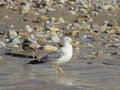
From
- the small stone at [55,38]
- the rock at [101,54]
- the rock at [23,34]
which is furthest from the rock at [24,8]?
the rock at [101,54]

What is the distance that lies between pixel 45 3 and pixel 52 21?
2673 mm

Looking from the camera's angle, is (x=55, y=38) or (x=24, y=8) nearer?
(x=55, y=38)

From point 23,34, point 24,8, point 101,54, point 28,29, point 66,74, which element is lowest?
point 66,74

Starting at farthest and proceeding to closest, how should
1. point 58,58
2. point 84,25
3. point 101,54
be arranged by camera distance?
point 84,25 → point 101,54 → point 58,58

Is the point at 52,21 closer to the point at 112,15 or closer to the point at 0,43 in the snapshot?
the point at 112,15

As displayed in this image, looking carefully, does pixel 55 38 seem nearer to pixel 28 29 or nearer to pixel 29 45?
pixel 28 29

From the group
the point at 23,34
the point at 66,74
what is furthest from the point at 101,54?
the point at 23,34

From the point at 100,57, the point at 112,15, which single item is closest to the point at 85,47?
the point at 100,57

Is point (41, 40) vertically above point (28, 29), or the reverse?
point (28, 29)

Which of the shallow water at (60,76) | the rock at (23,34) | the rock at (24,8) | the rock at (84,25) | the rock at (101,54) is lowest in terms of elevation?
the shallow water at (60,76)

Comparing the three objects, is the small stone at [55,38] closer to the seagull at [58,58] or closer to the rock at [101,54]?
the rock at [101,54]

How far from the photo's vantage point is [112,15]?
19719 mm

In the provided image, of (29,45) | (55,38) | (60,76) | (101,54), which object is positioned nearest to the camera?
(60,76)

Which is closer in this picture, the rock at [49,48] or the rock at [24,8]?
the rock at [49,48]
